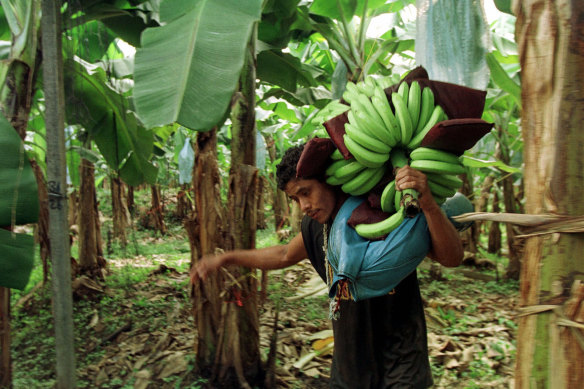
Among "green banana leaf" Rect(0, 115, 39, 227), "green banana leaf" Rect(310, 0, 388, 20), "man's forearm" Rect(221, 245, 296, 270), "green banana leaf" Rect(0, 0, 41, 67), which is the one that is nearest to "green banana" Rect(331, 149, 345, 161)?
"man's forearm" Rect(221, 245, 296, 270)

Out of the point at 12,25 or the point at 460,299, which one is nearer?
the point at 12,25

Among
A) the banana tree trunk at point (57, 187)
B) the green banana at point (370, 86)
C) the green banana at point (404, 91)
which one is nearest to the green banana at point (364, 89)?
the green banana at point (370, 86)

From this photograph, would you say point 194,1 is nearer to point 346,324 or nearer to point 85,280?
point 346,324

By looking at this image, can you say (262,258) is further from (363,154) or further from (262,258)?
(363,154)

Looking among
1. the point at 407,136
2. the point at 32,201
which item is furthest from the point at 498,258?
the point at 32,201

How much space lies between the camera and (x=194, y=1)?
1683 millimetres

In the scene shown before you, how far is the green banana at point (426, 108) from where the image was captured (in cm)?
128

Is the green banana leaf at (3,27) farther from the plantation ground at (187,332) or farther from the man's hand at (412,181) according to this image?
the man's hand at (412,181)

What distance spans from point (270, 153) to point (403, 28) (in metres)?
4.49

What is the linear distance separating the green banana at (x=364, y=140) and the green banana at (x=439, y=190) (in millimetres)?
178

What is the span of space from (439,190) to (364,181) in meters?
0.23

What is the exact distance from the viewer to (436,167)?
44.5 inches

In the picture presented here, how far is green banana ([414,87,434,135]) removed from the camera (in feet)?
4.19

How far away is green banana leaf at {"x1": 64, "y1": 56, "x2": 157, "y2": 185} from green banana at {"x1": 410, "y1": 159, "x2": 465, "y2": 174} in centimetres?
230
